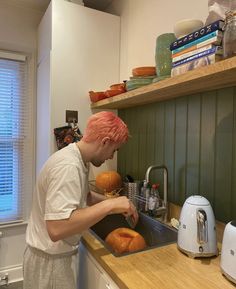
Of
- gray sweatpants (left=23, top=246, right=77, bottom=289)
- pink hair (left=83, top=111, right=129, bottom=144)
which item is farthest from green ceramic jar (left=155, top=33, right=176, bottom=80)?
gray sweatpants (left=23, top=246, right=77, bottom=289)

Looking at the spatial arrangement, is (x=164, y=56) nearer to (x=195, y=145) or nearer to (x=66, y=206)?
(x=195, y=145)

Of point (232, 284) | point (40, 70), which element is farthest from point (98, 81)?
point (232, 284)

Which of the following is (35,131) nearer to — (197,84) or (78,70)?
(78,70)

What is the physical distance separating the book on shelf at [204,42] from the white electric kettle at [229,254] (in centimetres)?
67

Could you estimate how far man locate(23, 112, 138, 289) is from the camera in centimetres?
99

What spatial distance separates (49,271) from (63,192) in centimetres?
46

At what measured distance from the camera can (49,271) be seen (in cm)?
118

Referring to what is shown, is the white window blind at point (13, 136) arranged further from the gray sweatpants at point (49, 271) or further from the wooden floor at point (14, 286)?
the gray sweatpants at point (49, 271)

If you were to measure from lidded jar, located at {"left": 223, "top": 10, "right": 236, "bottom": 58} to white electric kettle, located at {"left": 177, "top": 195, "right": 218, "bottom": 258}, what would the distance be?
0.60 meters

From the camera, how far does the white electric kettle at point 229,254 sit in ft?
2.85

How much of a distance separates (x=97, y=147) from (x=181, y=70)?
19.8 inches

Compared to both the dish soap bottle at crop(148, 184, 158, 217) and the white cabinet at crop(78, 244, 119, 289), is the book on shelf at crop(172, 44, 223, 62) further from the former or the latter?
the white cabinet at crop(78, 244, 119, 289)

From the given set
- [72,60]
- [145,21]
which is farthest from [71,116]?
[145,21]

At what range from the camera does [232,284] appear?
0.88m
